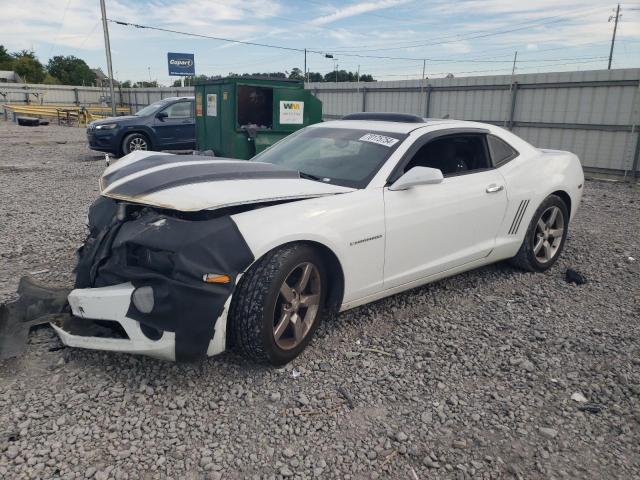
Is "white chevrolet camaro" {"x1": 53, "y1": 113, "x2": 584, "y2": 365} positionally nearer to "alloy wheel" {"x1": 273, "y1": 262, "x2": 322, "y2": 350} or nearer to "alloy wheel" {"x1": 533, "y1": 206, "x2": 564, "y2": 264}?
"alloy wheel" {"x1": 273, "y1": 262, "x2": 322, "y2": 350}

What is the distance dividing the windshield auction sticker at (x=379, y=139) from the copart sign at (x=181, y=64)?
35286 mm

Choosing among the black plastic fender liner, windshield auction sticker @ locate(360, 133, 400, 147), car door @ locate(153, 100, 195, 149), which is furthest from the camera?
car door @ locate(153, 100, 195, 149)

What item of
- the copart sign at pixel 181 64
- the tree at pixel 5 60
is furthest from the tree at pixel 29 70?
the copart sign at pixel 181 64

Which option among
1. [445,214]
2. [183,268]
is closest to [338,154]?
[445,214]

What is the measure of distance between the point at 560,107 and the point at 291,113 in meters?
6.37

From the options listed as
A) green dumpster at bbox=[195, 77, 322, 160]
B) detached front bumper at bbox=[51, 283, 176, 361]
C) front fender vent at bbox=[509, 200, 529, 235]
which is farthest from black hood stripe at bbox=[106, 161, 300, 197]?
green dumpster at bbox=[195, 77, 322, 160]

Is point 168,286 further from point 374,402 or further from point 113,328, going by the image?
point 374,402

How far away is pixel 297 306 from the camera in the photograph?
3195mm

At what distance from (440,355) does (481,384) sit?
0.38m

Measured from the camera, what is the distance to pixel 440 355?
3453mm

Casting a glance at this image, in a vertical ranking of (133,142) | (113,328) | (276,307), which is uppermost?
(133,142)

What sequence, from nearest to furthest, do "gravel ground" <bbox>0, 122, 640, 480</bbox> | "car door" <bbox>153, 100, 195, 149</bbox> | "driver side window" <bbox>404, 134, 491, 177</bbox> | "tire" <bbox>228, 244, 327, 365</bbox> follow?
"gravel ground" <bbox>0, 122, 640, 480</bbox> → "tire" <bbox>228, 244, 327, 365</bbox> → "driver side window" <bbox>404, 134, 491, 177</bbox> → "car door" <bbox>153, 100, 195, 149</bbox>

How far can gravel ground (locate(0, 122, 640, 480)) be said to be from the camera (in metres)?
2.43

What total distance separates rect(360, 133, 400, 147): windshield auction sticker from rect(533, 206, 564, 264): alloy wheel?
187cm
